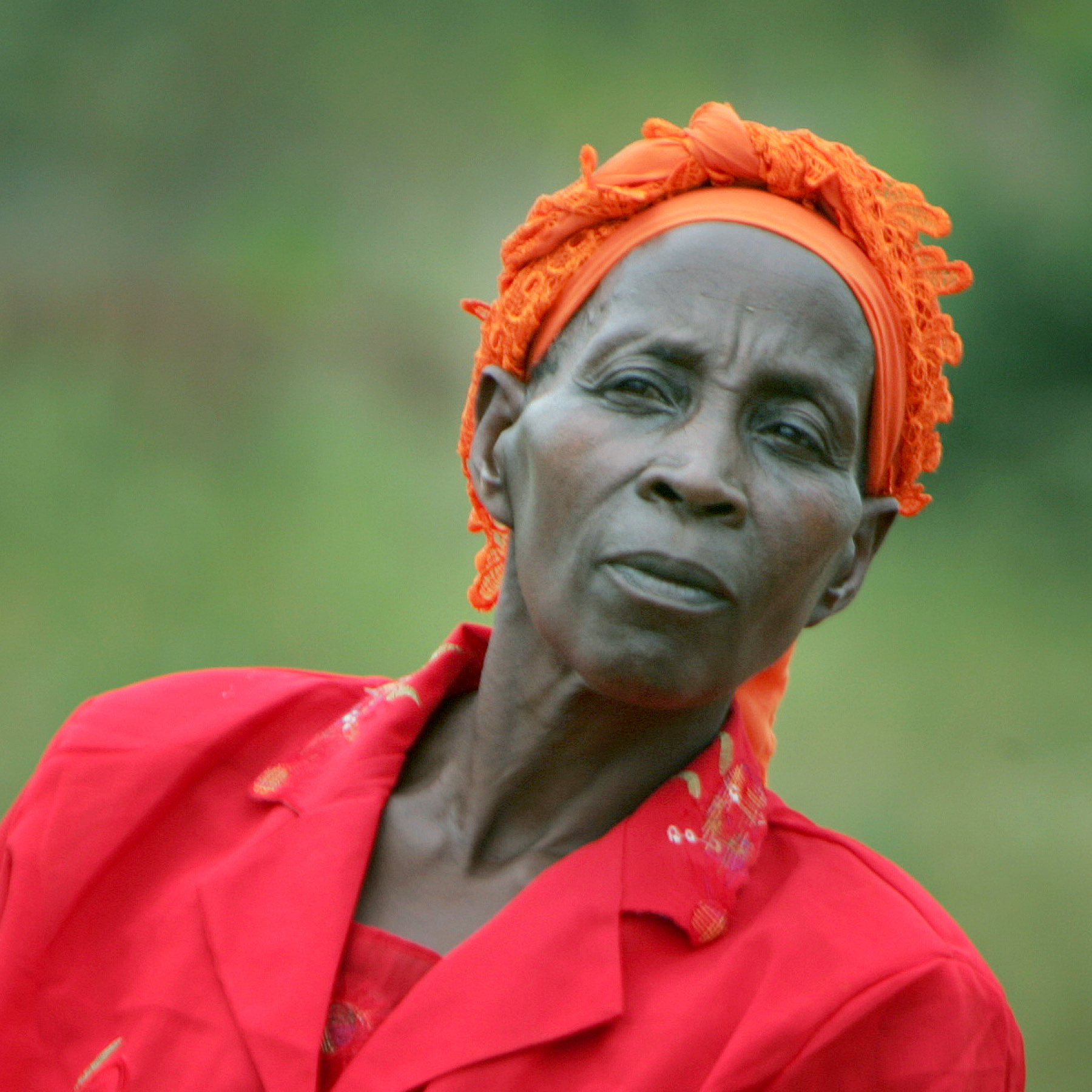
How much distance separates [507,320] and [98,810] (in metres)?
0.82

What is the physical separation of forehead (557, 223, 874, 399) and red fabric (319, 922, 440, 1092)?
0.77 m

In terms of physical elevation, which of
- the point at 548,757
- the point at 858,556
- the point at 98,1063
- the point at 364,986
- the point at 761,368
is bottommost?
the point at 98,1063

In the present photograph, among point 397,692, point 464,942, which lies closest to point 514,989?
point 464,942

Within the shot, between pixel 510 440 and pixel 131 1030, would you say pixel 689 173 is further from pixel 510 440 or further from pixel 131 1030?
pixel 131 1030

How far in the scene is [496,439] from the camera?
77.6 inches

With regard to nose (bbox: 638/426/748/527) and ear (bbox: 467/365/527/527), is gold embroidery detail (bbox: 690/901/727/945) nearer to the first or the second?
nose (bbox: 638/426/748/527)

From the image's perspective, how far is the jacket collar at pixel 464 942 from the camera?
1599 millimetres

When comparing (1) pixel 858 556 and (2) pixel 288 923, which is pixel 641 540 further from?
(2) pixel 288 923

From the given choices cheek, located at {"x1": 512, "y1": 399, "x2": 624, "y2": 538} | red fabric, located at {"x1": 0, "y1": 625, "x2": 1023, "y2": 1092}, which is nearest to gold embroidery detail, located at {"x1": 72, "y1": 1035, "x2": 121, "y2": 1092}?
red fabric, located at {"x1": 0, "y1": 625, "x2": 1023, "y2": 1092}

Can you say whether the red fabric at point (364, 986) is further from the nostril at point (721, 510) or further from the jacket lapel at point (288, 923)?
the nostril at point (721, 510)

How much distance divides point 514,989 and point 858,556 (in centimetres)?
75

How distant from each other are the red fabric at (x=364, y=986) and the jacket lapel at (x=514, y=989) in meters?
0.05

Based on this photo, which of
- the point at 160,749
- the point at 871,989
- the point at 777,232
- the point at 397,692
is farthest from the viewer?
the point at 397,692

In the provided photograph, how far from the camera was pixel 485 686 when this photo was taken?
77.2 inches
